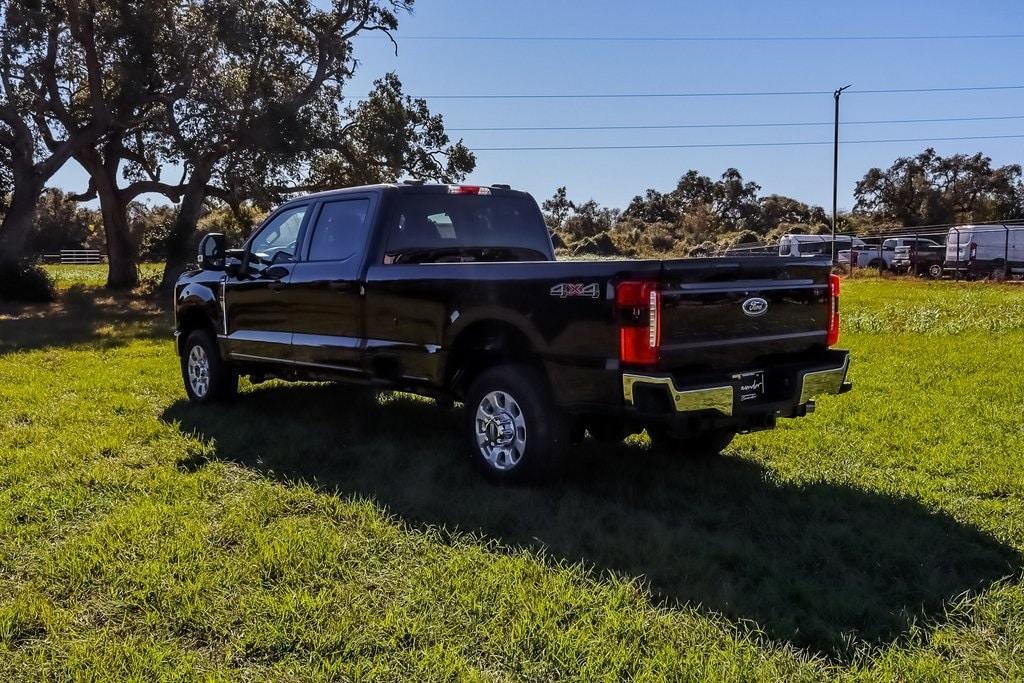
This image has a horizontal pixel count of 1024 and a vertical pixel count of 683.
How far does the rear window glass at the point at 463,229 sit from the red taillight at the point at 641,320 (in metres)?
2.26

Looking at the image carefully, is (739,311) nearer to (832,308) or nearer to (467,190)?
(832,308)

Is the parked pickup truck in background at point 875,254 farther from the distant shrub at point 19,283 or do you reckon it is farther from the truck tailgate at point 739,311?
the truck tailgate at point 739,311

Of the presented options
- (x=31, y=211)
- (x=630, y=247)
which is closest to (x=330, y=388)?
(x=31, y=211)

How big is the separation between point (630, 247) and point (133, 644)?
3853 cm

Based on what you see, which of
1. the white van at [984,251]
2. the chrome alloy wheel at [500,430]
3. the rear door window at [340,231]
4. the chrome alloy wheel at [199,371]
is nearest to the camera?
the chrome alloy wheel at [500,430]

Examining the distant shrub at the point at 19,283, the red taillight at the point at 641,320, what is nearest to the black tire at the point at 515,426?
the red taillight at the point at 641,320

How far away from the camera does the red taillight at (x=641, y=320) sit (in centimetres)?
461

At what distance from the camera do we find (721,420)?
16.2 feet

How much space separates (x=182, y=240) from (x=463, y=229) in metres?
20.7

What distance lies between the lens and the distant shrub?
21.8 metres

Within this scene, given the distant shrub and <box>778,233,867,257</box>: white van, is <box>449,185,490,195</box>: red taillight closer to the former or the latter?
the distant shrub

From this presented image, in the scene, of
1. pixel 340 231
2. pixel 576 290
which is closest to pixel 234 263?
pixel 340 231

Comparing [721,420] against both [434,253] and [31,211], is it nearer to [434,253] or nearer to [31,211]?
[434,253]

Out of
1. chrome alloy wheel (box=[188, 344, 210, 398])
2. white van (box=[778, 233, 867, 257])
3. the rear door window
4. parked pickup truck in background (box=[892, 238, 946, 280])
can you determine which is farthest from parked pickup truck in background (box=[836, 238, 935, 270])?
the rear door window
